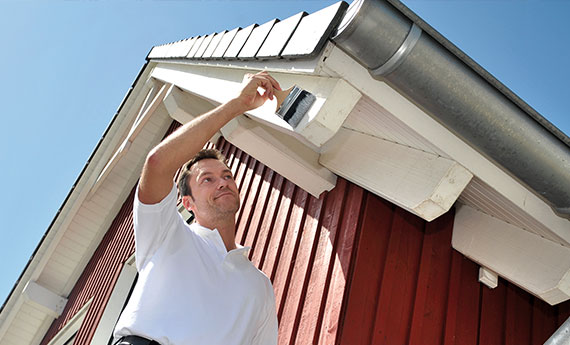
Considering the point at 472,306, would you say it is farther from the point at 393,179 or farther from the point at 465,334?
the point at 393,179

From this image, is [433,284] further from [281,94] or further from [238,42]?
[238,42]

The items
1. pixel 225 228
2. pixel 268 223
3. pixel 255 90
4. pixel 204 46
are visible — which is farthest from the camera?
pixel 204 46

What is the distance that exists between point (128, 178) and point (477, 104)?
6.87m

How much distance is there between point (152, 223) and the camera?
2256mm

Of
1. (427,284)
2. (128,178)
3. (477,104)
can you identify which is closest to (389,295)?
(427,284)

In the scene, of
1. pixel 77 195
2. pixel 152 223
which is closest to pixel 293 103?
pixel 152 223

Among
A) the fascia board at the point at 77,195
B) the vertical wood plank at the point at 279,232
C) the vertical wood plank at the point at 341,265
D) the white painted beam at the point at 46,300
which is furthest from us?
the white painted beam at the point at 46,300

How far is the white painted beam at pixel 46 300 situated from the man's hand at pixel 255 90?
6.99m

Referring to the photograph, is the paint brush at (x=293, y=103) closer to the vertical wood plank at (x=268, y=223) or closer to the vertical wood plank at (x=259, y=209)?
the vertical wood plank at (x=268, y=223)

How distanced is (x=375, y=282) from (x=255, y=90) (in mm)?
956

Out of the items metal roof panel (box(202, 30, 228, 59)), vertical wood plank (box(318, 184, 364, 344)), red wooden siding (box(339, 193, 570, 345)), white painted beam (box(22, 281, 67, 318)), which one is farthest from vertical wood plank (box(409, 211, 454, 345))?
white painted beam (box(22, 281, 67, 318))

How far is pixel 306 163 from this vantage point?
3018 millimetres

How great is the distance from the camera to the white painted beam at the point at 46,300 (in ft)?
27.5

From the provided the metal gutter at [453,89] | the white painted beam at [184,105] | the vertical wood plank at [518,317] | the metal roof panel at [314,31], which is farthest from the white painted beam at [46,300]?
the metal gutter at [453,89]
